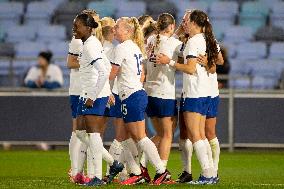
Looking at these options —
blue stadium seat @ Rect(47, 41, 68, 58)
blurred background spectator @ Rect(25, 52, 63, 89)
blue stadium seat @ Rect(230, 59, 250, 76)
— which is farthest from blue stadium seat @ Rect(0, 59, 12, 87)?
blue stadium seat @ Rect(230, 59, 250, 76)

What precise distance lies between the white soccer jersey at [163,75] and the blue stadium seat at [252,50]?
34.9 feet

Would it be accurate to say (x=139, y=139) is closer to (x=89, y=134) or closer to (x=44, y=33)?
(x=89, y=134)

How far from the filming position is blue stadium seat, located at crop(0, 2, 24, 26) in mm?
26453

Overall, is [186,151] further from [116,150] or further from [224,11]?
[224,11]

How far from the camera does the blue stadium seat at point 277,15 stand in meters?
25.8

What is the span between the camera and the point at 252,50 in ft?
81.7

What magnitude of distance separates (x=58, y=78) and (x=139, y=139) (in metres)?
8.58

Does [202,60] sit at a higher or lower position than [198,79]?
higher

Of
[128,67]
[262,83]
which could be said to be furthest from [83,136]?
[262,83]

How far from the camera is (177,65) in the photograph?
13680mm

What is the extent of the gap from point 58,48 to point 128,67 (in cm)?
1179

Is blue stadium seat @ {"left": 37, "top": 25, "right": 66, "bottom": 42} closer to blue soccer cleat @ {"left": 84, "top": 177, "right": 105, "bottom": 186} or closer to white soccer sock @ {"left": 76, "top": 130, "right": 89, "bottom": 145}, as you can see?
white soccer sock @ {"left": 76, "top": 130, "right": 89, "bottom": 145}

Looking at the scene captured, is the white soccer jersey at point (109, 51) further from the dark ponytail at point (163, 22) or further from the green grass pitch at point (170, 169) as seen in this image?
the green grass pitch at point (170, 169)

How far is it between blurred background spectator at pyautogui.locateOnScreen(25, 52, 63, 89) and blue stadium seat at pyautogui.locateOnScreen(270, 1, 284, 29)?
6316 mm
